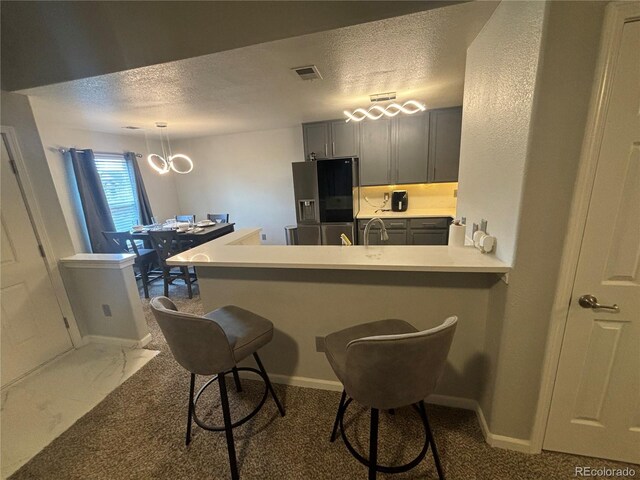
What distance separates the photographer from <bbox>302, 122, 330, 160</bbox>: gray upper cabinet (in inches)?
169

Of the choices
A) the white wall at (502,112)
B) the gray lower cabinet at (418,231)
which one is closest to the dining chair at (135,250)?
the gray lower cabinet at (418,231)

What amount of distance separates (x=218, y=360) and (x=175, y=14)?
2.00 meters

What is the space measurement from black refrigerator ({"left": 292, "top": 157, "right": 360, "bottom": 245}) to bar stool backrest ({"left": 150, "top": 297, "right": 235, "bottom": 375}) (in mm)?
3140

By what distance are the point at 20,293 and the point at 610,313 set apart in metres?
3.89

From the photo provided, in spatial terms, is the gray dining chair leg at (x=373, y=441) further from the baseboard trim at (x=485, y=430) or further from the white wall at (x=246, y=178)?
the white wall at (x=246, y=178)

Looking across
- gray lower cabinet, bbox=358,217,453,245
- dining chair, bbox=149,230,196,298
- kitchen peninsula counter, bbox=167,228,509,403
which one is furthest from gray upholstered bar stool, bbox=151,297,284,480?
gray lower cabinet, bbox=358,217,453,245

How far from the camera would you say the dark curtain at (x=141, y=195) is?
4.78m

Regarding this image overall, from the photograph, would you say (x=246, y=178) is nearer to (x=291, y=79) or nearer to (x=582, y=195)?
(x=291, y=79)

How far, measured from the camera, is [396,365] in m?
0.99

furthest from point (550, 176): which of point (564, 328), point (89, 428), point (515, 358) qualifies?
point (89, 428)

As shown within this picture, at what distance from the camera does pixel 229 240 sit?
227 centimetres

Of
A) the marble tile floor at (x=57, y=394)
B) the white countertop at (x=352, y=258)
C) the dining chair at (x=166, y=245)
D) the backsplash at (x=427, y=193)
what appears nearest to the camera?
the white countertop at (x=352, y=258)

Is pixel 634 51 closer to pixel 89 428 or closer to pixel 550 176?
pixel 550 176

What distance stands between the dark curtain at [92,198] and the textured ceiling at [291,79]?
49 centimetres
